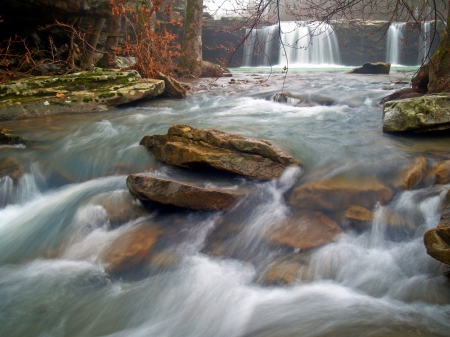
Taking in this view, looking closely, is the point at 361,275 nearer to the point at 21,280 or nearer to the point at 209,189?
the point at 209,189

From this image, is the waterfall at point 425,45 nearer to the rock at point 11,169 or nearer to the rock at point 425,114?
the rock at point 425,114

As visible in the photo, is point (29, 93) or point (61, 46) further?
point (61, 46)

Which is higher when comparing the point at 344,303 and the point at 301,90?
the point at 301,90

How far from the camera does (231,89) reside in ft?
36.0

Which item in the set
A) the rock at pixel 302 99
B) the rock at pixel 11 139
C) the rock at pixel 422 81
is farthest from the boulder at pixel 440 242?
the rock at pixel 302 99

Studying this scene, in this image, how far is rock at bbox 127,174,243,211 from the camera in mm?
3625

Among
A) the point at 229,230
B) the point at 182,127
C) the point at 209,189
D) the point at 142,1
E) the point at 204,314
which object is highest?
the point at 142,1

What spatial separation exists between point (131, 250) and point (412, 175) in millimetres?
3028

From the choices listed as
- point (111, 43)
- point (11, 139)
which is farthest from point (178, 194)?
point (111, 43)

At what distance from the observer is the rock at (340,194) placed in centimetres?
370

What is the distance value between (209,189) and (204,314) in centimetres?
133

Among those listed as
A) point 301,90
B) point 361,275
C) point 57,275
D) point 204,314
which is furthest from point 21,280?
point 301,90

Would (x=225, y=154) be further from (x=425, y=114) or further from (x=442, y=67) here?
(x=442, y=67)

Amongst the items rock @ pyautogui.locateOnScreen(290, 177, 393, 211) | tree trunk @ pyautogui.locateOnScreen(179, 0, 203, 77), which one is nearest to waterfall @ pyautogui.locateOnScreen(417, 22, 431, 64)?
rock @ pyautogui.locateOnScreen(290, 177, 393, 211)
